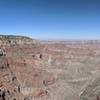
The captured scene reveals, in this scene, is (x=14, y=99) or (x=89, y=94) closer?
(x=14, y=99)

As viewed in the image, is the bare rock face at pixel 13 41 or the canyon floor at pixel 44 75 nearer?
the canyon floor at pixel 44 75

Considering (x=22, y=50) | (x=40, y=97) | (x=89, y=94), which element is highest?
(x=22, y=50)

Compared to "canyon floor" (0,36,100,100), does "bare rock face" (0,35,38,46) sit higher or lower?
higher

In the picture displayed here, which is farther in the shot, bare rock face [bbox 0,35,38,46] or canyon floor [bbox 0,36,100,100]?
bare rock face [bbox 0,35,38,46]

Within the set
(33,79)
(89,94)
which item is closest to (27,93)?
(33,79)

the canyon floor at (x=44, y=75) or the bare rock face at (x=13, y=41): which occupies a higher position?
the bare rock face at (x=13, y=41)

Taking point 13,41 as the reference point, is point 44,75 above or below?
below

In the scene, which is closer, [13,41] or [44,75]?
[44,75]

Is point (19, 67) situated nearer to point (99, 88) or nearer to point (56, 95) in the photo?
point (56, 95)
